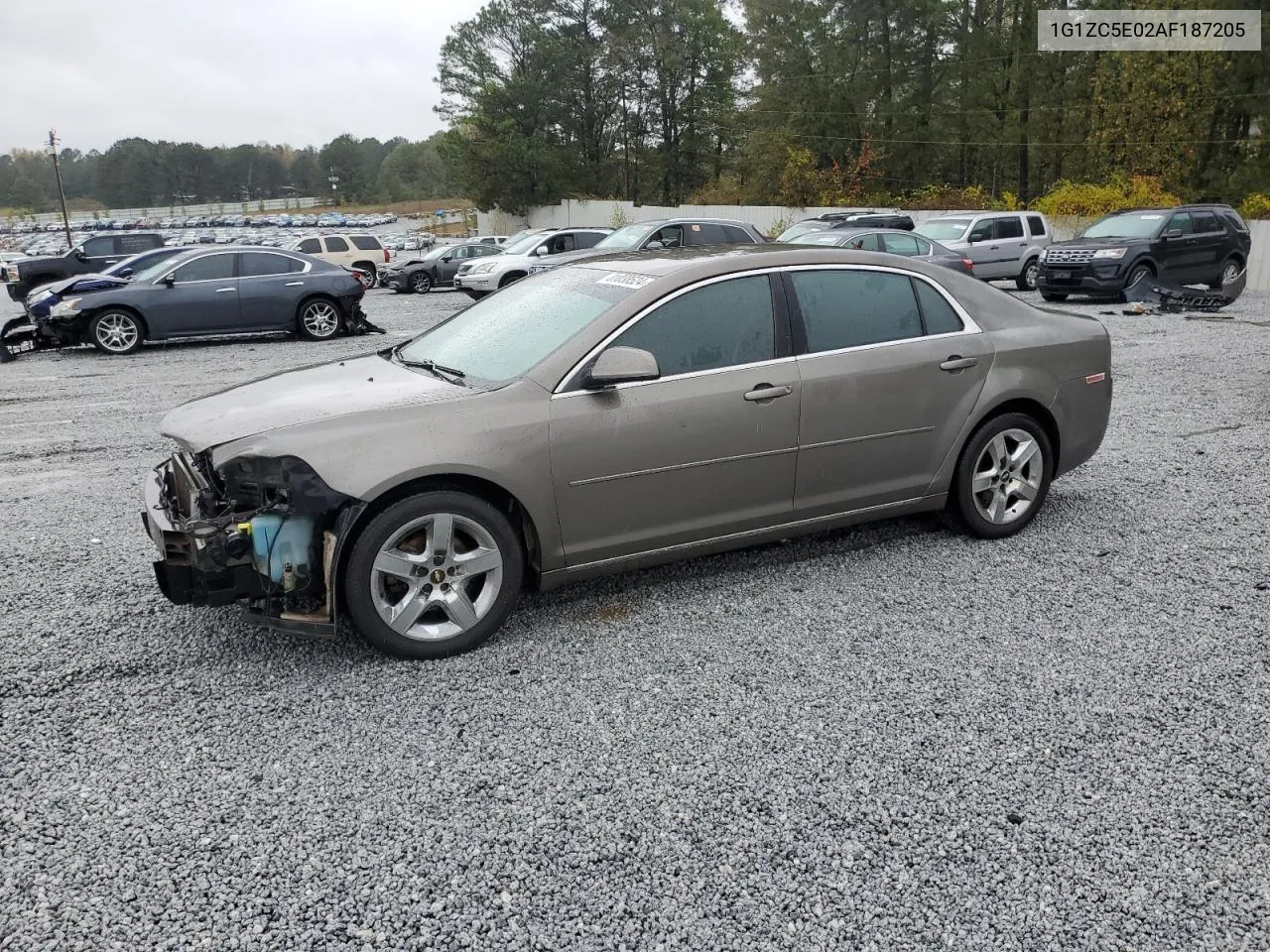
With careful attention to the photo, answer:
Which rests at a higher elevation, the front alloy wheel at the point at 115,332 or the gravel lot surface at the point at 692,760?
the front alloy wheel at the point at 115,332

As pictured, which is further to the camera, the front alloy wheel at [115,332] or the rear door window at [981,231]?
the rear door window at [981,231]

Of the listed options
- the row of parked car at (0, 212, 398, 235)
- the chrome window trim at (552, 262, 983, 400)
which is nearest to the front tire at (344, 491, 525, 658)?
the chrome window trim at (552, 262, 983, 400)

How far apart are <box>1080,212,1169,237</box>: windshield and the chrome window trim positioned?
15.3 m

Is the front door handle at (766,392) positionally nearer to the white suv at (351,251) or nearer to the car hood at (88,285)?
the car hood at (88,285)

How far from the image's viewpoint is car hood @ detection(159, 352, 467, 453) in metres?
3.85

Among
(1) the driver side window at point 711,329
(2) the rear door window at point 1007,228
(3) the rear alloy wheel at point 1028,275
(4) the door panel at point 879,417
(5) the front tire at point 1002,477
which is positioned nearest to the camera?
(1) the driver side window at point 711,329

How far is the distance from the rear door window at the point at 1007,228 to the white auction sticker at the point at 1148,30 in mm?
14957

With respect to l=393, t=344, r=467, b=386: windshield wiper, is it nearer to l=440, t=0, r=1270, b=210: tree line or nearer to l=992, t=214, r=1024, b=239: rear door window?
l=992, t=214, r=1024, b=239: rear door window

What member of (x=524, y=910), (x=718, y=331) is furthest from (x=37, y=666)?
(x=718, y=331)

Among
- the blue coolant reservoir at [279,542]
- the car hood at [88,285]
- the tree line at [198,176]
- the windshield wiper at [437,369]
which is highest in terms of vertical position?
the tree line at [198,176]

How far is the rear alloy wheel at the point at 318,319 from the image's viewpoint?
603 inches

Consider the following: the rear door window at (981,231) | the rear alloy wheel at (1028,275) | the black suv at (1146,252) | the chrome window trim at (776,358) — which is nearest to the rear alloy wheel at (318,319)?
the chrome window trim at (776,358)

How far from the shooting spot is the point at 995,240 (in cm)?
2112

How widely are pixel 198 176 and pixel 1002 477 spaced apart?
169 m
